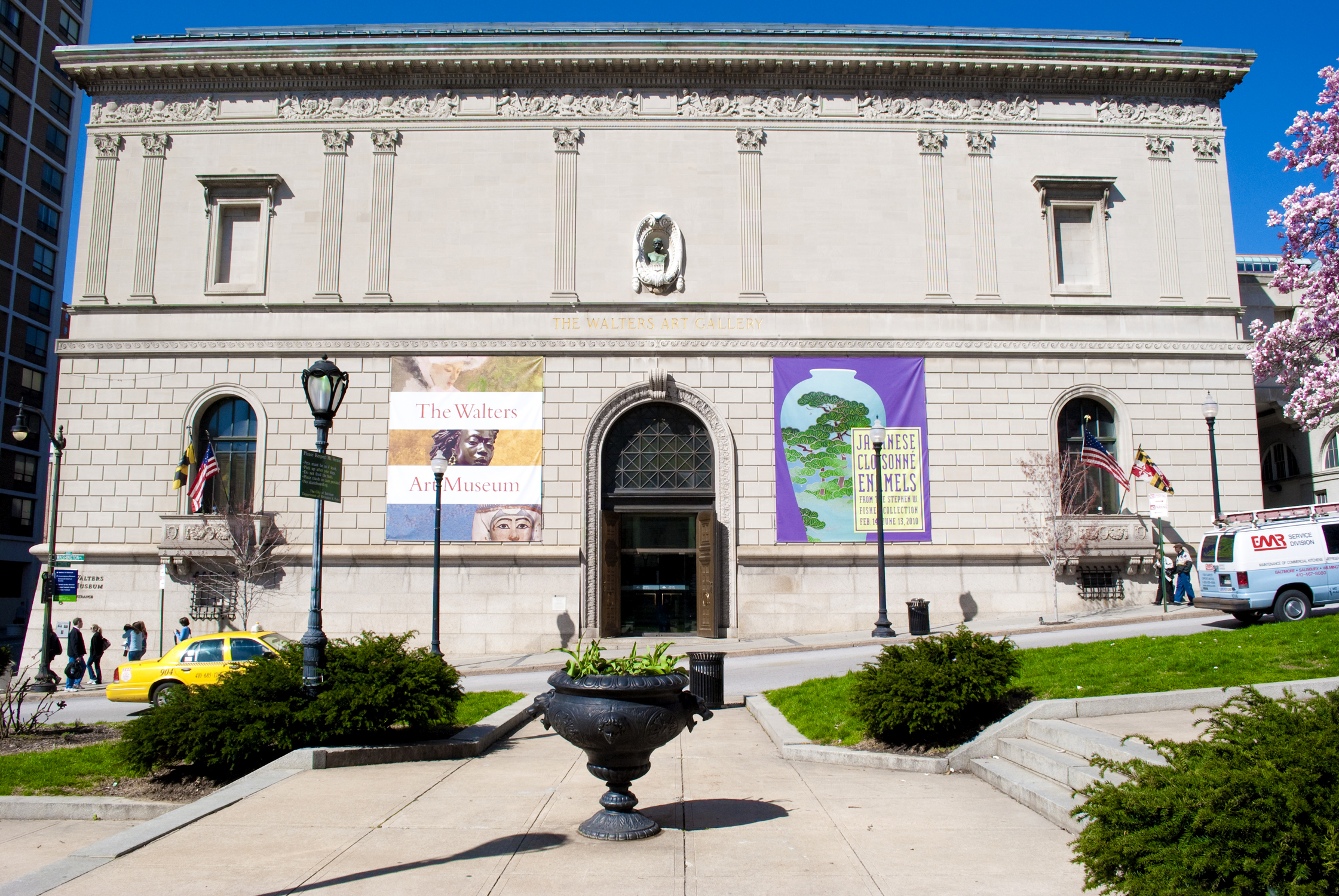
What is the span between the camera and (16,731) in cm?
1347

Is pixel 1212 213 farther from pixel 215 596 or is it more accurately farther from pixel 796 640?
pixel 215 596

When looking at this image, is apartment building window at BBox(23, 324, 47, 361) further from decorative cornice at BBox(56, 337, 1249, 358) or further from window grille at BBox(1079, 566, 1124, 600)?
window grille at BBox(1079, 566, 1124, 600)

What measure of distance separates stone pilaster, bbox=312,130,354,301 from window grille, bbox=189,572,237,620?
890 centimetres

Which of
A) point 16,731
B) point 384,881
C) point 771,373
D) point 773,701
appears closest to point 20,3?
point 771,373

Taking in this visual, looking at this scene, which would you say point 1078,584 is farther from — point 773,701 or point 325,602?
point 325,602

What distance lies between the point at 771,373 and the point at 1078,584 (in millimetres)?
11163

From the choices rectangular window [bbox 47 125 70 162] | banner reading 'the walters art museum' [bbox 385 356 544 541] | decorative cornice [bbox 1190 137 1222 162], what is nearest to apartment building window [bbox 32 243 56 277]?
rectangular window [bbox 47 125 70 162]

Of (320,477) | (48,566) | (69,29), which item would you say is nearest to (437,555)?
(48,566)

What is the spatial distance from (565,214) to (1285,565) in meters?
21.2

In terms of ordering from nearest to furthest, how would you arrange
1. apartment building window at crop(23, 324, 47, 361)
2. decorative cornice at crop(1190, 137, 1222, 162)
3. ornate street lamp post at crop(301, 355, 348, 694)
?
ornate street lamp post at crop(301, 355, 348, 694), decorative cornice at crop(1190, 137, 1222, 162), apartment building window at crop(23, 324, 47, 361)

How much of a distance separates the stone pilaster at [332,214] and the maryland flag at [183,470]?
5.97m

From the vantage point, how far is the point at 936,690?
10.8 metres

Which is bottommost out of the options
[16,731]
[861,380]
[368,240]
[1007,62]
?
[16,731]

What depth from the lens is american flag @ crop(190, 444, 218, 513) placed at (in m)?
27.5
